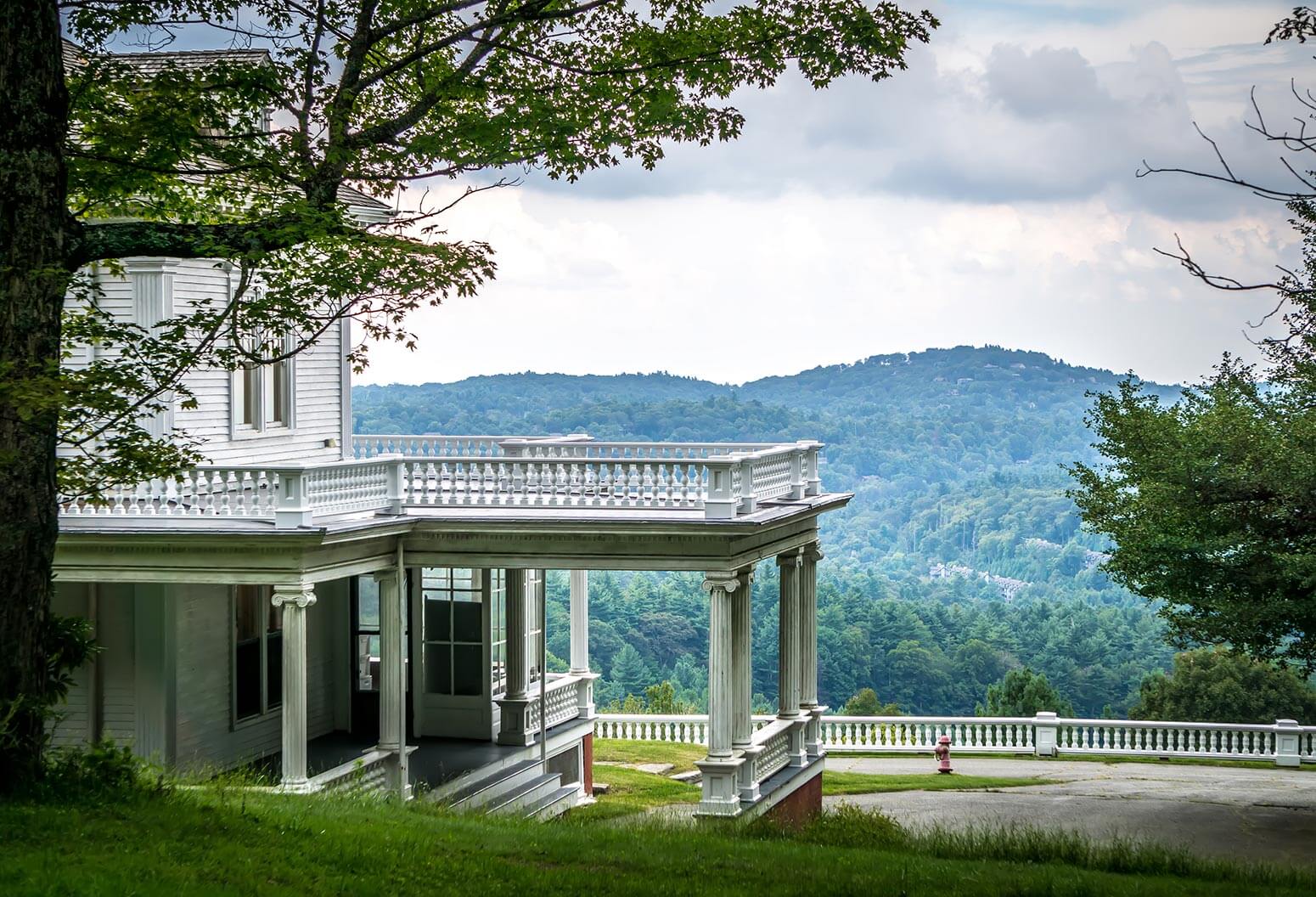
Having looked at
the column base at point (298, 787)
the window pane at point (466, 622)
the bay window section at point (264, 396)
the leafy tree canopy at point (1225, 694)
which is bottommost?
the leafy tree canopy at point (1225, 694)

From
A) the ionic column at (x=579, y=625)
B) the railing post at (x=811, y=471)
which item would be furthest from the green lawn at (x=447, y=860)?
the ionic column at (x=579, y=625)

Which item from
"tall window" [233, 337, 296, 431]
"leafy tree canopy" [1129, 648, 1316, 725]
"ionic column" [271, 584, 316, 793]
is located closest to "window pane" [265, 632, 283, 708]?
"tall window" [233, 337, 296, 431]

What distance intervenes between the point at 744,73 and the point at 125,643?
1036 cm

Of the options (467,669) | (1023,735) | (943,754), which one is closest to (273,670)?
(467,669)

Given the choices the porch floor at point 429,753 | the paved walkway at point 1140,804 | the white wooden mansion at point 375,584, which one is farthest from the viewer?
the paved walkway at point 1140,804

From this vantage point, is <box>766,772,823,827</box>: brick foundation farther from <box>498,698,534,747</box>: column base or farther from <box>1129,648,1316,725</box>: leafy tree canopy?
<box>1129,648,1316,725</box>: leafy tree canopy

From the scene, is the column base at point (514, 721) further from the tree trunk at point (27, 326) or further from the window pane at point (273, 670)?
the tree trunk at point (27, 326)

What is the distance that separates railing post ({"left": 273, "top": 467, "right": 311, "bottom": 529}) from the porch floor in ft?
12.6

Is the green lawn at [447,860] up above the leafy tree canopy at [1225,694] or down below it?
above

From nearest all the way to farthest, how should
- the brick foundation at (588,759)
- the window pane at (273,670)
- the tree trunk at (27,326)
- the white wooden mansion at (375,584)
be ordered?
the tree trunk at (27,326) → the white wooden mansion at (375,584) → the window pane at (273,670) → the brick foundation at (588,759)

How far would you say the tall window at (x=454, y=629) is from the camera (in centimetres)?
2352

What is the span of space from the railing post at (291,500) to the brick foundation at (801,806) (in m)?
6.90

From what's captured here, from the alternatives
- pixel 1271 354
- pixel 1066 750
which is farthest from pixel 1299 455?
pixel 1066 750

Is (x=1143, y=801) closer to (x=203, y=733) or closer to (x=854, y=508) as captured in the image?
(x=203, y=733)
